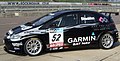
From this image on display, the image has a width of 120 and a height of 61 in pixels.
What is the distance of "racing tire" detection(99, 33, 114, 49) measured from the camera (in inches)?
357

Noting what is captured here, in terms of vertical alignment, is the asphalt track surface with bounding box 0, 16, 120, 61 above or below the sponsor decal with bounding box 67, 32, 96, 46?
below

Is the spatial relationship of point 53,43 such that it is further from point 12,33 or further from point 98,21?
point 98,21

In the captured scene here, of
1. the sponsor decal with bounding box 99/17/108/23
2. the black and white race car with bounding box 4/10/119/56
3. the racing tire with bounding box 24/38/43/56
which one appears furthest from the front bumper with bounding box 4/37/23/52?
the sponsor decal with bounding box 99/17/108/23

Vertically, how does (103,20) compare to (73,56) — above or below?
above

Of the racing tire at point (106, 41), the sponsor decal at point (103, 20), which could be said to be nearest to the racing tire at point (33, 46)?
the racing tire at point (106, 41)

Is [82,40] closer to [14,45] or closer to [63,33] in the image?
[63,33]

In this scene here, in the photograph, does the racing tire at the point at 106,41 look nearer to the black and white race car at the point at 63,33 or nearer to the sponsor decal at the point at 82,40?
the black and white race car at the point at 63,33

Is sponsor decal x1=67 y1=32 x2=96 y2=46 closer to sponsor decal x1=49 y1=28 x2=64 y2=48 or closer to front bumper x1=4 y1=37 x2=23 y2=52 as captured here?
sponsor decal x1=49 y1=28 x2=64 y2=48

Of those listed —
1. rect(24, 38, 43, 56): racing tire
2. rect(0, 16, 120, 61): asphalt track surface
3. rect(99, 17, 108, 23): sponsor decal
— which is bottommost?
rect(0, 16, 120, 61): asphalt track surface

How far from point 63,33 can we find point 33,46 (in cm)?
110

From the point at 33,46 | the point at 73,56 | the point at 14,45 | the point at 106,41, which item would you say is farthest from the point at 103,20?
the point at 14,45

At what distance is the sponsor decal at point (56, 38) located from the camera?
319 inches

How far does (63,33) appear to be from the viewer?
8.30 meters

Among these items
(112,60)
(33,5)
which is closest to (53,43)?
(112,60)
